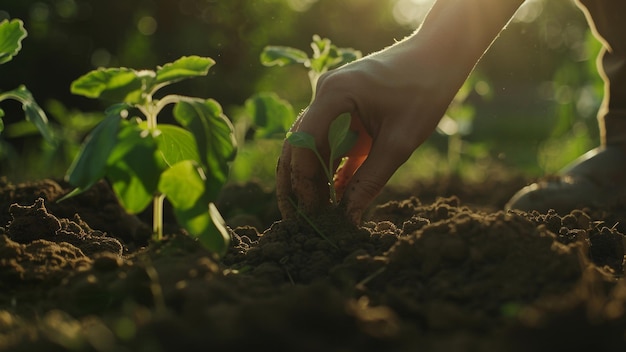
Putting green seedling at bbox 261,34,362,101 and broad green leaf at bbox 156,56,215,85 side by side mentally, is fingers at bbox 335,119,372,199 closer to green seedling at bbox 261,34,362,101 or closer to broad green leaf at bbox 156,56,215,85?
green seedling at bbox 261,34,362,101

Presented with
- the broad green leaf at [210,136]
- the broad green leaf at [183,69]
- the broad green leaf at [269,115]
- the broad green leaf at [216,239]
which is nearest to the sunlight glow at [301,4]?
the broad green leaf at [269,115]

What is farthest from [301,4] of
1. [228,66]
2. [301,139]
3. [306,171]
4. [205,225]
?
[205,225]

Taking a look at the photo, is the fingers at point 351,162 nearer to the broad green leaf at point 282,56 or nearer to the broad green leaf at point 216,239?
the broad green leaf at point 282,56

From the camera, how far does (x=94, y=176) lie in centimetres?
158

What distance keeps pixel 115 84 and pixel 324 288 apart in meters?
0.88

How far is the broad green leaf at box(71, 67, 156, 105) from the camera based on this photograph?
6.00ft

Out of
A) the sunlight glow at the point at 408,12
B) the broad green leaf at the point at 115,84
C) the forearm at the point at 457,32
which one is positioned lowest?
the broad green leaf at the point at 115,84

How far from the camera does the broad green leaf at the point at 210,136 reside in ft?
5.67

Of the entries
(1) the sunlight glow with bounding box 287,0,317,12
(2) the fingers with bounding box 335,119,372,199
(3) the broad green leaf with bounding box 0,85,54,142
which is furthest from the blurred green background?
(3) the broad green leaf with bounding box 0,85,54,142

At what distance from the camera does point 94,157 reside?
5.28 ft

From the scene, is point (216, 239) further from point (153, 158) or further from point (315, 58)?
point (315, 58)

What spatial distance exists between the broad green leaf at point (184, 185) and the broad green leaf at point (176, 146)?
199 mm

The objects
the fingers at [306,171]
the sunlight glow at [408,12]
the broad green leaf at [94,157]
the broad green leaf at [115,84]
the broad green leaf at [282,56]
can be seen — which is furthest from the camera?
the sunlight glow at [408,12]

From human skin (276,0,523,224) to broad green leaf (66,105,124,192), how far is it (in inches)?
29.0
